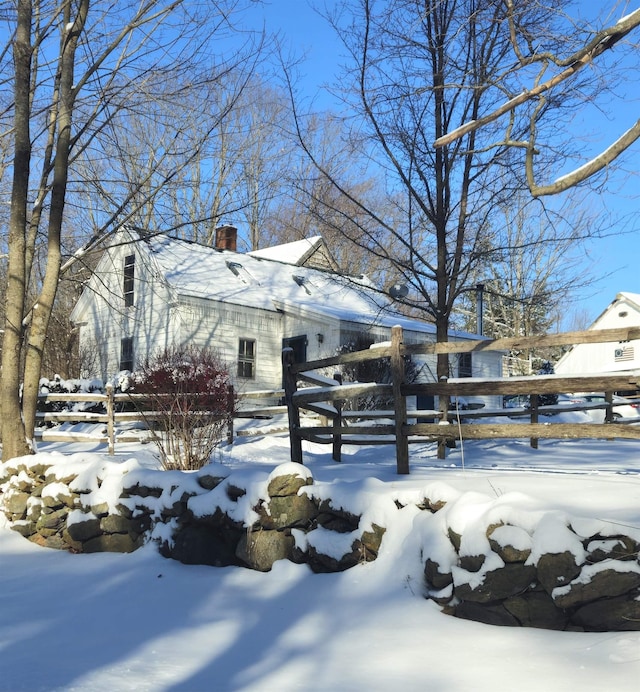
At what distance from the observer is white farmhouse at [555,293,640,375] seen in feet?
119

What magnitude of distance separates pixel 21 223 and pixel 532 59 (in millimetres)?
6715

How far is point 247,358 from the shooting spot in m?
20.9

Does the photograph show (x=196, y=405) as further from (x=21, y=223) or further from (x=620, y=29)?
(x=620, y=29)

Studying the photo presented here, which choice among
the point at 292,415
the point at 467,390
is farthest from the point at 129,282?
the point at 467,390

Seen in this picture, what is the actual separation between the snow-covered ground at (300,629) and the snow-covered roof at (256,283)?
557 inches

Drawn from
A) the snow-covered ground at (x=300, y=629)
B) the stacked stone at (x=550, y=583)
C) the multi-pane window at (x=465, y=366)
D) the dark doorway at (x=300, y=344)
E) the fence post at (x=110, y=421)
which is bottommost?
the snow-covered ground at (x=300, y=629)

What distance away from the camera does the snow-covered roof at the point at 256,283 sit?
20406 mm

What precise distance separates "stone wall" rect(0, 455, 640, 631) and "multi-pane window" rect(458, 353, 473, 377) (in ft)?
61.2

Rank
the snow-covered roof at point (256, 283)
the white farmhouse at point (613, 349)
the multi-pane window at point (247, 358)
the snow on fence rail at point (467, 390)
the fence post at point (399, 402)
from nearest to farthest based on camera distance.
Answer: the snow on fence rail at point (467, 390)
the fence post at point (399, 402)
the snow-covered roof at point (256, 283)
the multi-pane window at point (247, 358)
the white farmhouse at point (613, 349)

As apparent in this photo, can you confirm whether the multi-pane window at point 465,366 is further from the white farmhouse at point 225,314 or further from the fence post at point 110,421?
the fence post at point 110,421

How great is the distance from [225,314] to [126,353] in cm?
383

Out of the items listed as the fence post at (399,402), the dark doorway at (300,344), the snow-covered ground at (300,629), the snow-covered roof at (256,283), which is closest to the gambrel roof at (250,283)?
the snow-covered roof at (256,283)

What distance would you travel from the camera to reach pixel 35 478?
297 inches

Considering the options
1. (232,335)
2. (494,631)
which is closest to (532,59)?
(494,631)
